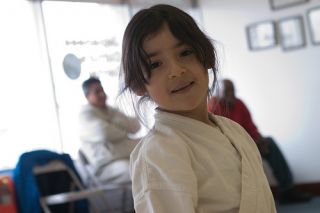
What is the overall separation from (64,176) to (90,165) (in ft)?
1.11

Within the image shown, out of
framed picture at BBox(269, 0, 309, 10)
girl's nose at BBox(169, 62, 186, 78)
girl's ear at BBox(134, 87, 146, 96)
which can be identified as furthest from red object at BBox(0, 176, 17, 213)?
framed picture at BBox(269, 0, 309, 10)

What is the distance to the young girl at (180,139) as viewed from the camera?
783 millimetres

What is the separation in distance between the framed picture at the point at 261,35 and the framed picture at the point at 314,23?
0.37m

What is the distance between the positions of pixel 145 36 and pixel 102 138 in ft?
9.68

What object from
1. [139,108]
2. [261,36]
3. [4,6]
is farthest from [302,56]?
[139,108]

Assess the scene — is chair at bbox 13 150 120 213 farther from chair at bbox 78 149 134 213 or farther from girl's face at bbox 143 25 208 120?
girl's face at bbox 143 25 208 120

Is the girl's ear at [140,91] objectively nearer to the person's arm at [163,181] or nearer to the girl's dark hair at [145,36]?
the girl's dark hair at [145,36]

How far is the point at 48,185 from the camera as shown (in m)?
3.53

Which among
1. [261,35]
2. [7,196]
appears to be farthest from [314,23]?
[7,196]

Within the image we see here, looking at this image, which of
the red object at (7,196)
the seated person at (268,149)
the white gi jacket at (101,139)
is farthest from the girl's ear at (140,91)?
the seated person at (268,149)

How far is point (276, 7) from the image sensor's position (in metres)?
4.68

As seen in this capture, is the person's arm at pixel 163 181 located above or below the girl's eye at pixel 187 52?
below

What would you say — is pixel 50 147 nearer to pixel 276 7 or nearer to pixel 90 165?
pixel 90 165

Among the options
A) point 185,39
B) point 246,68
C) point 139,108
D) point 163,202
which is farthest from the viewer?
point 246,68
